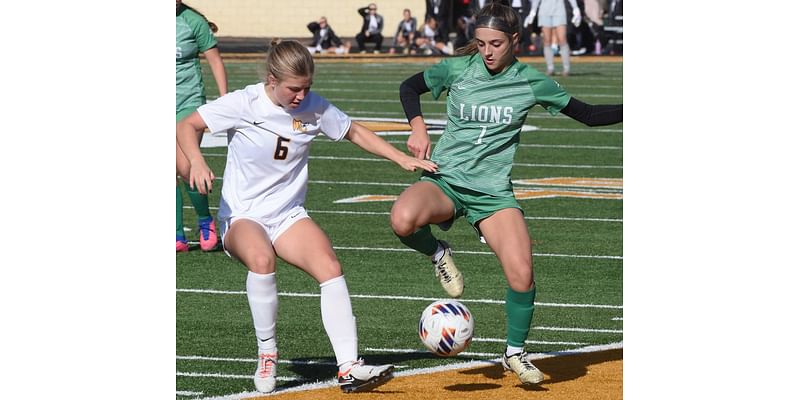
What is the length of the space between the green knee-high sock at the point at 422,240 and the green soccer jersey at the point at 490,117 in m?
0.38

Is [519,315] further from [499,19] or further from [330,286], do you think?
[499,19]

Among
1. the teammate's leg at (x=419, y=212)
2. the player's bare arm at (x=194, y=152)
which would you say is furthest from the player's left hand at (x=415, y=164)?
the player's bare arm at (x=194, y=152)

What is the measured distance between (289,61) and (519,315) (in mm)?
1830

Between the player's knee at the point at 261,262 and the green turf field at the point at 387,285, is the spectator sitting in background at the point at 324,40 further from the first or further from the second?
the player's knee at the point at 261,262

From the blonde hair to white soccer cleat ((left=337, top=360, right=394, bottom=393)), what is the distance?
142 cm

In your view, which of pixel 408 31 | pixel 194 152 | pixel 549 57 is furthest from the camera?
pixel 408 31

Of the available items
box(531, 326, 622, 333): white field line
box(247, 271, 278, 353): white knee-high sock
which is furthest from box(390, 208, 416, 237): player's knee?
box(531, 326, 622, 333): white field line

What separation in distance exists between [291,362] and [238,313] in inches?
59.8

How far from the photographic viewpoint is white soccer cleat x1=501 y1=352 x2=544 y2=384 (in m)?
7.77

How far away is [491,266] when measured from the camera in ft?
38.7

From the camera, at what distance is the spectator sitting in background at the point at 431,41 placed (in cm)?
3767

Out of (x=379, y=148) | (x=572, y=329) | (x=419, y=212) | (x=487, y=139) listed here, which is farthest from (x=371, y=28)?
(x=379, y=148)

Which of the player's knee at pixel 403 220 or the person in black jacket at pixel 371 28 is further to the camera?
the person in black jacket at pixel 371 28

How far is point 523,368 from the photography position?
7.82 metres
